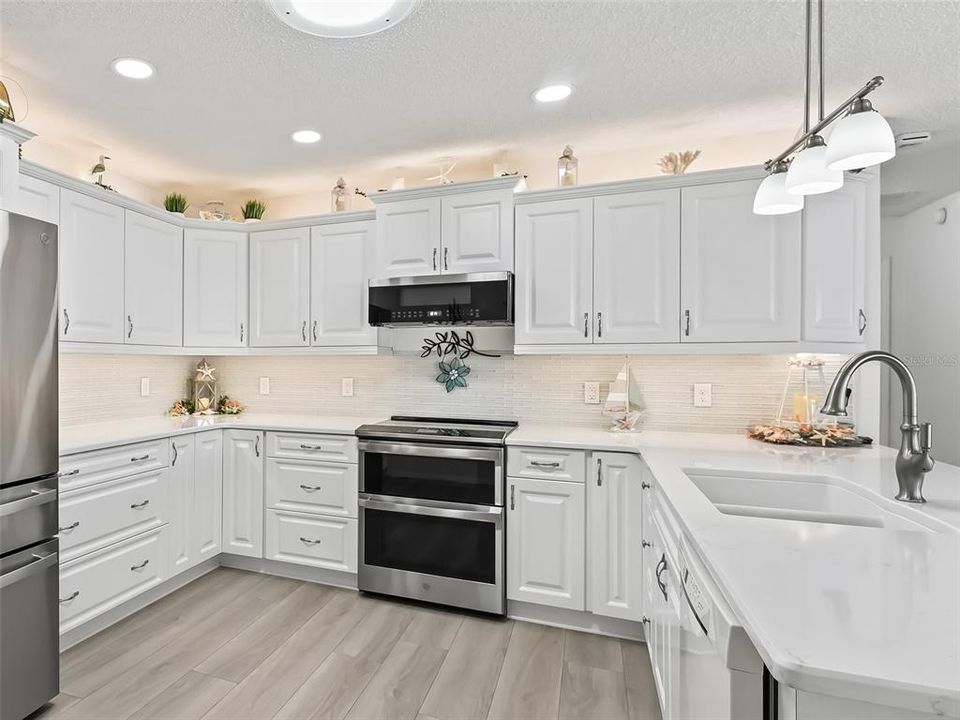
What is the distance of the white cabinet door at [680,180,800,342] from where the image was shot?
2350mm

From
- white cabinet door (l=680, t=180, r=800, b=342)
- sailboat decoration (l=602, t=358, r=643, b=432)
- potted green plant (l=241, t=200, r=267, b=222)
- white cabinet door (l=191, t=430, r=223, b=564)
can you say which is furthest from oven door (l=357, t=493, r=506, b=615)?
potted green plant (l=241, t=200, r=267, b=222)

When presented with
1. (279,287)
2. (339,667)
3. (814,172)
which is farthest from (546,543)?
(279,287)

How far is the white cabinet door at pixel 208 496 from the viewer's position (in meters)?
2.87

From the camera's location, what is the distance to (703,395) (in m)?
2.74

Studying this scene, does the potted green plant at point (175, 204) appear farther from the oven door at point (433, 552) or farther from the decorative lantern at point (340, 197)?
the oven door at point (433, 552)

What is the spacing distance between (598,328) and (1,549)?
2.59 m

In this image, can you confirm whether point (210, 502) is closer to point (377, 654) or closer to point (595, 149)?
point (377, 654)

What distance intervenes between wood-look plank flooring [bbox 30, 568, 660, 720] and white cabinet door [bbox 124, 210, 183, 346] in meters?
1.57

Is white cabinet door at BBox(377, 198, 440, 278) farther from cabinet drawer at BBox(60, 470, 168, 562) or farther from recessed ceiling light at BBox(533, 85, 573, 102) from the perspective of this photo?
cabinet drawer at BBox(60, 470, 168, 562)

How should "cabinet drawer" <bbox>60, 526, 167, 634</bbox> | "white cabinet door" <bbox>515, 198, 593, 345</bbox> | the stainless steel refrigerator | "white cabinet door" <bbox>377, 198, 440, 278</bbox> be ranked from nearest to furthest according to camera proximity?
the stainless steel refrigerator, "cabinet drawer" <bbox>60, 526, 167, 634</bbox>, "white cabinet door" <bbox>515, 198, 593, 345</bbox>, "white cabinet door" <bbox>377, 198, 440, 278</bbox>

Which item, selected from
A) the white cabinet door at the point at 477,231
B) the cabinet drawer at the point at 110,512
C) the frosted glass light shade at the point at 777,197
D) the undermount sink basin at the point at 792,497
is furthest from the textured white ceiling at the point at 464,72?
the cabinet drawer at the point at 110,512

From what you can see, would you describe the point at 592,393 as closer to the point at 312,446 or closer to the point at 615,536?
the point at 615,536

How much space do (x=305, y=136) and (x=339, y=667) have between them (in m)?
2.67

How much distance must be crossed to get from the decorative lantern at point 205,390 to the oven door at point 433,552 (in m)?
1.56
